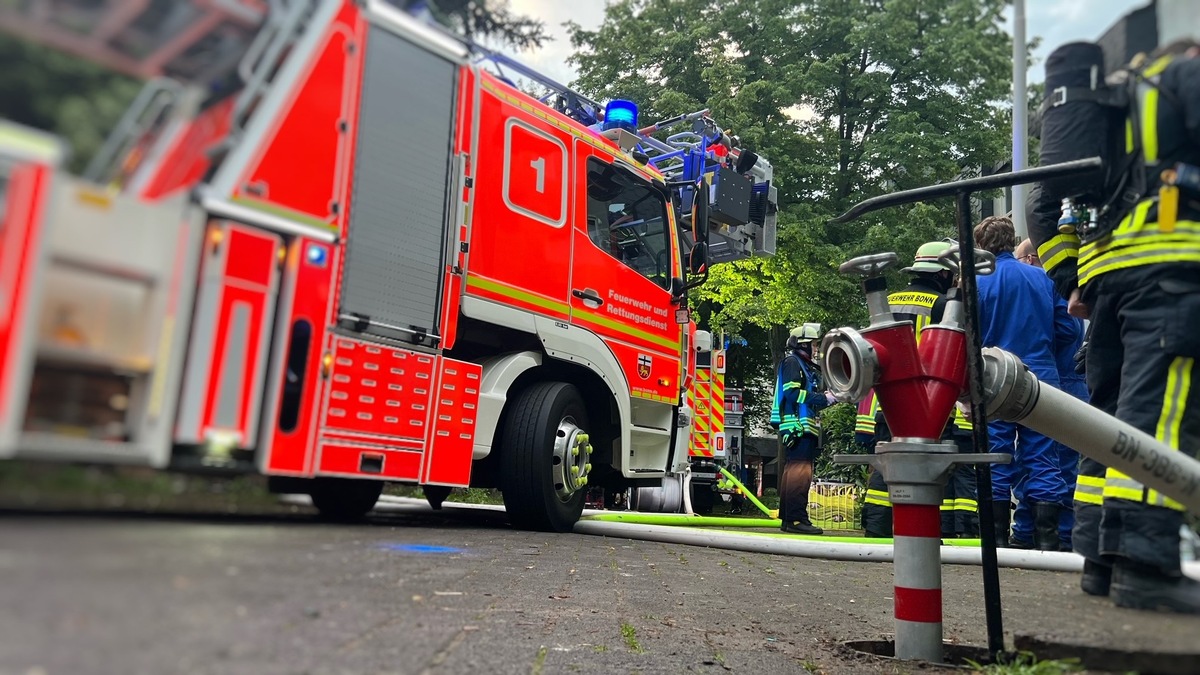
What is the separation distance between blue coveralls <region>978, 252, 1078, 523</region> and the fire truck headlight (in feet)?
3.79

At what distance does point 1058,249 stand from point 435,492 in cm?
71

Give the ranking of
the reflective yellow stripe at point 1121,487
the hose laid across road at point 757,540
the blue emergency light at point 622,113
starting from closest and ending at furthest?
the reflective yellow stripe at point 1121,487
the blue emergency light at point 622,113
the hose laid across road at point 757,540

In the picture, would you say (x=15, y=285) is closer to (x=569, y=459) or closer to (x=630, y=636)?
(x=569, y=459)

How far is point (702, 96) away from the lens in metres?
1.09

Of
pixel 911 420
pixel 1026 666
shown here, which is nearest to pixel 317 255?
pixel 1026 666

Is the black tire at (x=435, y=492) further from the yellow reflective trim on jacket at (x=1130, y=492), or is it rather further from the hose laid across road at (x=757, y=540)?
the hose laid across road at (x=757, y=540)

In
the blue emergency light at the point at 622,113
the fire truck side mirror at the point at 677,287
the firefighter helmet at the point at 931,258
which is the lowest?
the fire truck side mirror at the point at 677,287

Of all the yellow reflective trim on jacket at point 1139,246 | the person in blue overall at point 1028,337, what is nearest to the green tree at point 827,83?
the yellow reflective trim on jacket at point 1139,246

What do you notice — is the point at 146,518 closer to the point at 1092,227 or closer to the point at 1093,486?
the point at 1092,227

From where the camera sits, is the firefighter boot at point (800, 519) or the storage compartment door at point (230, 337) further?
the firefighter boot at point (800, 519)

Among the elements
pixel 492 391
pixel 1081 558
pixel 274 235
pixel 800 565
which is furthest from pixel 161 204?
pixel 800 565

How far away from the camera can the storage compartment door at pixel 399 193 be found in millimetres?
495

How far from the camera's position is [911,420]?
1.82m

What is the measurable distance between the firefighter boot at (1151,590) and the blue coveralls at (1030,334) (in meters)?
0.62
